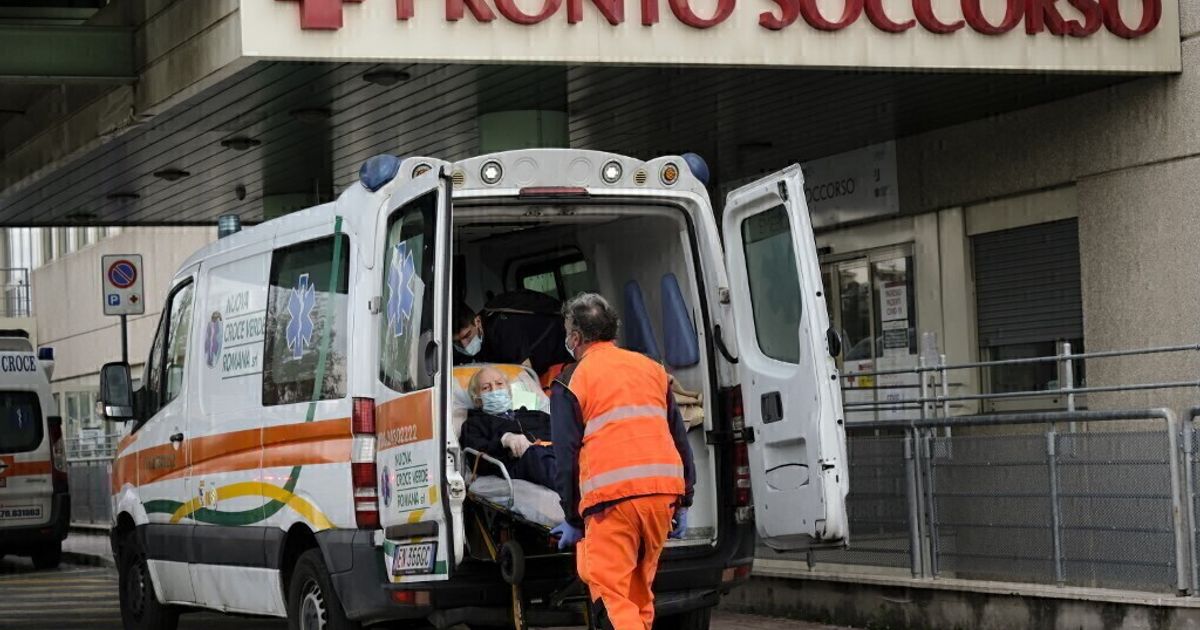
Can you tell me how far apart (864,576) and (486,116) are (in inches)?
219

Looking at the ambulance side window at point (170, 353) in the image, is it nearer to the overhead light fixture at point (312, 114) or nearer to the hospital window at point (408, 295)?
the hospital window at point (408, 295)

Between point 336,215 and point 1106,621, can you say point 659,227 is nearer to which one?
point 336,215

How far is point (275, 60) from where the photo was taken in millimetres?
12508

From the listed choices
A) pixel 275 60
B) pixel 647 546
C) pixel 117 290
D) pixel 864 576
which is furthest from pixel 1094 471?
pixel 117 290

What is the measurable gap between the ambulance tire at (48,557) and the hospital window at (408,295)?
43.1ft

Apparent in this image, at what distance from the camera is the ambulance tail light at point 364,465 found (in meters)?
8.73

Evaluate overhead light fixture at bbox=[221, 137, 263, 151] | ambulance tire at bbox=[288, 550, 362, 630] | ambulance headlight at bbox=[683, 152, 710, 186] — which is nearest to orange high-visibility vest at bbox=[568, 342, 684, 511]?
ambulance headlight at bbox=[683, 152, 710, 186]

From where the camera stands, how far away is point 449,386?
27.2 feet

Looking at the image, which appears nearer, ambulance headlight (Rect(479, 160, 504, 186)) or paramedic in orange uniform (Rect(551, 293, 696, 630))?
paramedic in orange uniform (Rect(551, 293, 696, 630))

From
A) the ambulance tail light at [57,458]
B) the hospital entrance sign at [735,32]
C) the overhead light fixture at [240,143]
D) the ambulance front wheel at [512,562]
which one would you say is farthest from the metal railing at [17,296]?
the ambulance front wheel at [512,562]

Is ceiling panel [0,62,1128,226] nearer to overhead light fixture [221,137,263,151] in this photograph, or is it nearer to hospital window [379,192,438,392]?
overhead light fixture [221,137,263,151]

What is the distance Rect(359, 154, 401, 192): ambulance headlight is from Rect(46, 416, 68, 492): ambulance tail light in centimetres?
1260

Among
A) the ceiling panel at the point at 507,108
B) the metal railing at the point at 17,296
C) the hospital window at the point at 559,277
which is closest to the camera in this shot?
the hospital window at the point at 559,277

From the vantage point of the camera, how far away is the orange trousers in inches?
303
